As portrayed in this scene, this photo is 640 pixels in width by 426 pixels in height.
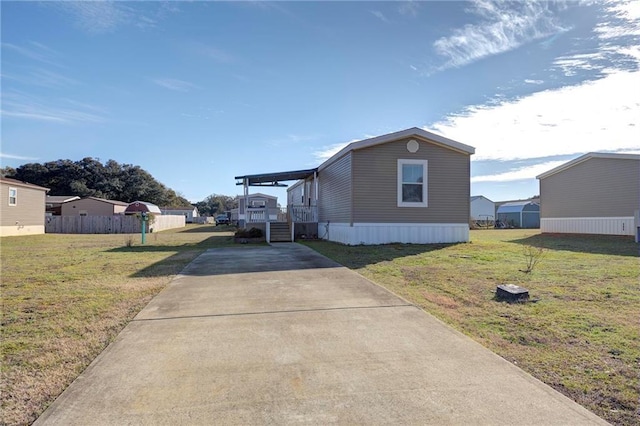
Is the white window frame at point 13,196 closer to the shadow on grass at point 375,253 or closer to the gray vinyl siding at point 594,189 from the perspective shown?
the shadow on grass at point 375,253

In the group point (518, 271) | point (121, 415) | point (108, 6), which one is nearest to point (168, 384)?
point (121, 415)

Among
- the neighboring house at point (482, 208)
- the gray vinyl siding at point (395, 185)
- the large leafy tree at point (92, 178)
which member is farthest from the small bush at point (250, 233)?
the large leafy tree at point (92, 178)

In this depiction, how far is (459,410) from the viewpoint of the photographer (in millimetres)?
2494

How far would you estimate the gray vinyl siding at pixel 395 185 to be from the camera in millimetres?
13547

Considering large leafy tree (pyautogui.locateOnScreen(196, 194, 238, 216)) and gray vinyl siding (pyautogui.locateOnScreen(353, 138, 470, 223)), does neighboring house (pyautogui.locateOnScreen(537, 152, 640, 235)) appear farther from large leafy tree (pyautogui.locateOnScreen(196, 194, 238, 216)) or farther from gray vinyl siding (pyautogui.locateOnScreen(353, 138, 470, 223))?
large leafy tree (pyautogui.locateOnScreen(196, 194, 238, 216))

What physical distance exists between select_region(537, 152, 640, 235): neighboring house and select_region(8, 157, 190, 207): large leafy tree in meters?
53.5

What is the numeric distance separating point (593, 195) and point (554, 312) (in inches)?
734

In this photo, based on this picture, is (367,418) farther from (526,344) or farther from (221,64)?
(221,64)

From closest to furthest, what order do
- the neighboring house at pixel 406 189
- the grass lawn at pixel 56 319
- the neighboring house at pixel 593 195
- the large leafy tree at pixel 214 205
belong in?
1. the grass lawn at pixel 56 319
2. the neighboring house at pixel 406 189
3. the neighboring house at pixel 593 195
4. the large leafy tree at pixel 214 205

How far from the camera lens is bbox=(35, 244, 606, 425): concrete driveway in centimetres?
245

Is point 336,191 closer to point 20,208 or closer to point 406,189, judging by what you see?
point 406,189

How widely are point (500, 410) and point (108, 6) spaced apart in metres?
11.5

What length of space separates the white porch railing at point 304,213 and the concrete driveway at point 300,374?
1456 cm

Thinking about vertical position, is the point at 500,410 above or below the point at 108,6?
below
